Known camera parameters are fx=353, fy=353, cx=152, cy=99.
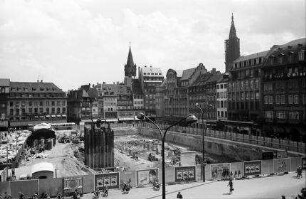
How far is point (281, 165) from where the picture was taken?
38031 millimetres

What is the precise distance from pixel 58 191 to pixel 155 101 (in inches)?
4059

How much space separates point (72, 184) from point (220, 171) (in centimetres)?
1503

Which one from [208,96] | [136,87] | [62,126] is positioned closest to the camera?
[208,96]

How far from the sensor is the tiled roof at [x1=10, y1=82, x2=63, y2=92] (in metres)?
117

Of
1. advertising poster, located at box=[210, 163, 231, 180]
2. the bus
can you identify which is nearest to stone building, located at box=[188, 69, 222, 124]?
the bus

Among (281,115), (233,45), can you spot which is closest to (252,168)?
(281,115)

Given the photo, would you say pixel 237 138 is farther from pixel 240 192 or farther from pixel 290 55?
pixel 240 192

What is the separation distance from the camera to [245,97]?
77.2 m

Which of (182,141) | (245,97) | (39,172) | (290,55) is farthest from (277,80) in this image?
(39,172)

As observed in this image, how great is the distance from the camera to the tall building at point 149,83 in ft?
449

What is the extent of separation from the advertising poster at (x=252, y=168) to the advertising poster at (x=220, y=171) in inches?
76.3

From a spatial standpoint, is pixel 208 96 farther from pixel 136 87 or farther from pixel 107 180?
pixel 107 180

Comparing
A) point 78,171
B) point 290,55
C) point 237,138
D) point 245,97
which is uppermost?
point 290,55

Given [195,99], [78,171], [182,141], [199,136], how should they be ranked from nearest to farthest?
[78,171], [199,136], [182,141], [195,99]
